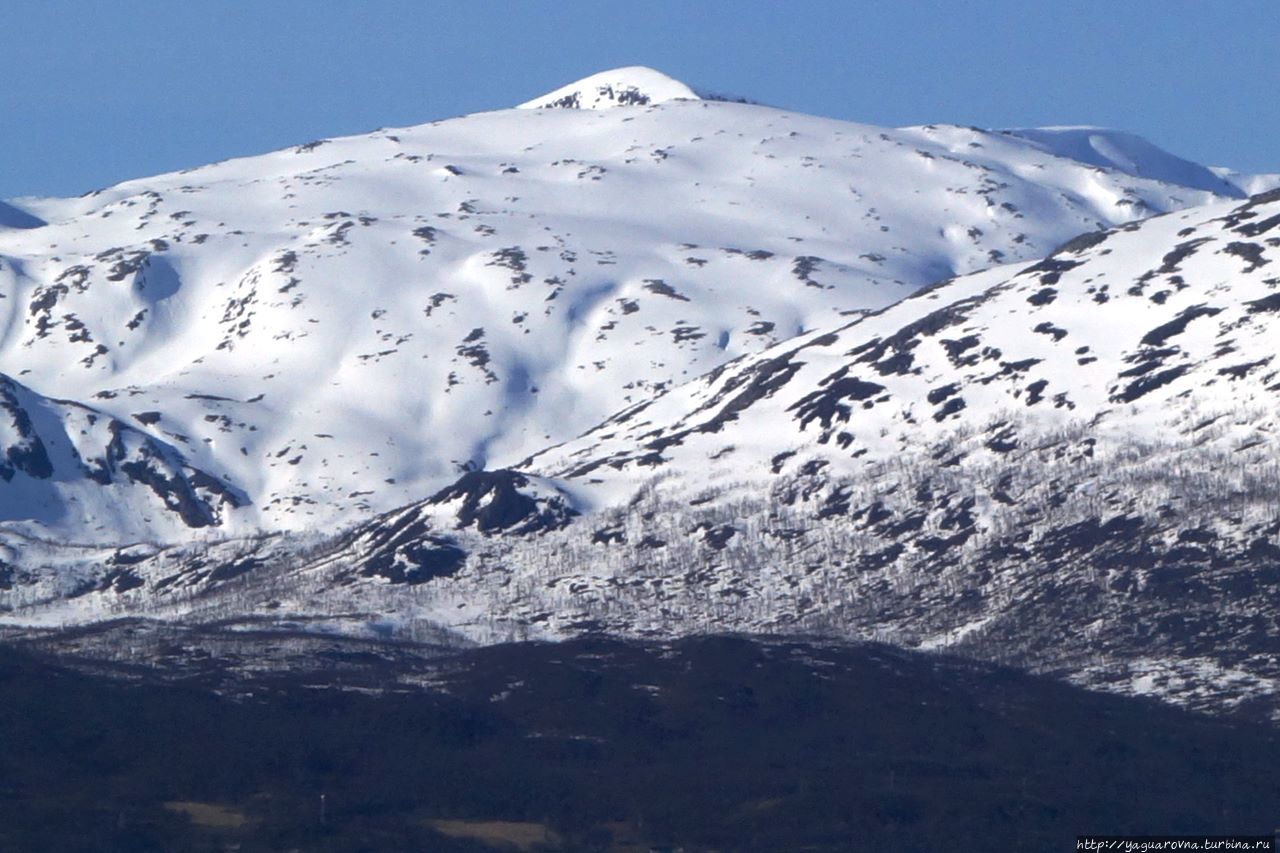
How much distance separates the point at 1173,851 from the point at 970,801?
32.2 m

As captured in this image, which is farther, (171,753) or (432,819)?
(171,753)

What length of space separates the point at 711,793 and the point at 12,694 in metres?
56.0

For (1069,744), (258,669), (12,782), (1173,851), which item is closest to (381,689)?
(258,669)

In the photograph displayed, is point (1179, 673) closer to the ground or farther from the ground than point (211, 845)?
farther from the ground

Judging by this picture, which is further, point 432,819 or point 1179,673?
point 1179,673

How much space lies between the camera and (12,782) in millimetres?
161250

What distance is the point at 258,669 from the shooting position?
7731 inches

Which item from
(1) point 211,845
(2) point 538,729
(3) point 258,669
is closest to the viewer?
(1) point 211,845

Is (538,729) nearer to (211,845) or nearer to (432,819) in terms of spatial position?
(432,819)

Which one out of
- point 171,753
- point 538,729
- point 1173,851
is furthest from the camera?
point 538,729

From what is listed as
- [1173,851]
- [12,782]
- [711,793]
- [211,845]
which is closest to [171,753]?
[12,782]

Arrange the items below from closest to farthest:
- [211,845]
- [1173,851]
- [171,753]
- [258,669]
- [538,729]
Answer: [1173,851], [211,845], [171,753], [538,729], [258,669]

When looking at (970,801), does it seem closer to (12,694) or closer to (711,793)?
(711,793)

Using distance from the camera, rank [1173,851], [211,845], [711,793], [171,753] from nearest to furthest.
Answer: [1173,851]
[211,845]
[711,793]
[171,753]
